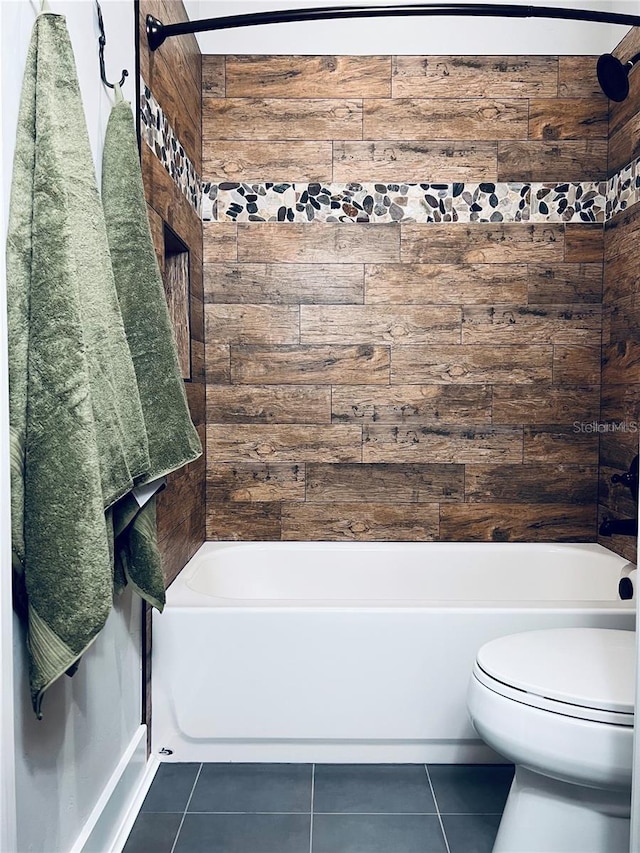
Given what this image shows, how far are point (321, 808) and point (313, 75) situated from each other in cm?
258

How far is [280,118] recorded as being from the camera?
2.90 metres

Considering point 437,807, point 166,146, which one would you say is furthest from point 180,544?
point 166,146

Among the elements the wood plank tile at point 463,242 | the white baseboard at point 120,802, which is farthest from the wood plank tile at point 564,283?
the white baseboard at point 120,802

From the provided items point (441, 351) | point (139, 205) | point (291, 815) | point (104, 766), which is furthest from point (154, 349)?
point (441, 351)

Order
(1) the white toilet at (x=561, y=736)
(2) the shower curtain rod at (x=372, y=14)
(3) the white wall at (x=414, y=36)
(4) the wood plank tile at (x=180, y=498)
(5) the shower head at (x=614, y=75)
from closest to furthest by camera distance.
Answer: (1) the white toilet at (x=561, y=736), (2) the shower curtain rod at (x=372, y=14), (4) the wood plank tile at (x=180, y=498), (5) the shower head at (x=614, y=75), (3) the white wall at (x=414, y=36)

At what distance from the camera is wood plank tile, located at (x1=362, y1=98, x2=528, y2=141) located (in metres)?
2.90

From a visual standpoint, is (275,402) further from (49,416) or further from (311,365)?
(49,416)

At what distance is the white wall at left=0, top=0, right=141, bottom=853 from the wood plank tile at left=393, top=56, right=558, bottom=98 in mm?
1295

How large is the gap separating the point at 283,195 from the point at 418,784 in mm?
2151

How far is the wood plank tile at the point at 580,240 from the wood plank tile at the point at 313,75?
91 cm

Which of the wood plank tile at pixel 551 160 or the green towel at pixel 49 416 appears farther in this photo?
the wood plank tile at pixel 551 160

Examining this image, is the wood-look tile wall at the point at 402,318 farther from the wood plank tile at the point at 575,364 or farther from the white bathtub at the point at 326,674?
the white bathtub at the point at 326,674

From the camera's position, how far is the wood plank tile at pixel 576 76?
2.91 metres

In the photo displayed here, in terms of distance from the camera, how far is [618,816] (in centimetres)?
154
